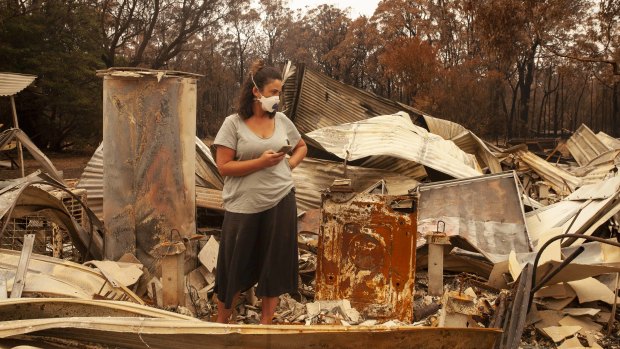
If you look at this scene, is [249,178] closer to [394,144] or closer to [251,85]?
[251,85]

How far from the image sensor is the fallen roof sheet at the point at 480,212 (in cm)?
518

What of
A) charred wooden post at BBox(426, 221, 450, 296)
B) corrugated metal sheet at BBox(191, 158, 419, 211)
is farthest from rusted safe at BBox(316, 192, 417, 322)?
corrugated metal sheet at BBox(191, 158, 419, 211)

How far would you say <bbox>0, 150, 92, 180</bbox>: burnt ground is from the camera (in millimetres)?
13084

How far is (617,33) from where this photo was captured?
25.4 meters

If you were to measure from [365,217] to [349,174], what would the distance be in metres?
3.31

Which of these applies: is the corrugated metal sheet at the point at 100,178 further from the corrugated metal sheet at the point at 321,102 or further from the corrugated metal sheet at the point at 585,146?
the corrugated metal sheet at the point at 585,146

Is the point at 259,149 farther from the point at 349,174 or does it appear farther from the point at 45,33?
the point at 45,33

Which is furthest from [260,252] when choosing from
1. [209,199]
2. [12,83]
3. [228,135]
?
[12,83]

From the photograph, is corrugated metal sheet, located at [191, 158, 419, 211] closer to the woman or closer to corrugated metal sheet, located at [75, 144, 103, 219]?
corrugated metal sheet, located at [75, 144, 103, 219]

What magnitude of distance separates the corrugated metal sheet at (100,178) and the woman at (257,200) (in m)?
2.84

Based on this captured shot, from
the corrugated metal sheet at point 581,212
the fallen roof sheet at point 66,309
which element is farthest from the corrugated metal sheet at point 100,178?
the fallen roof sheet at point 66,309

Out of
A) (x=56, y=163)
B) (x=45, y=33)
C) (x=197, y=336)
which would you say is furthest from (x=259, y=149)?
(x=45, y=33)

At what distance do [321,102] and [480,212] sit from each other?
752 cm

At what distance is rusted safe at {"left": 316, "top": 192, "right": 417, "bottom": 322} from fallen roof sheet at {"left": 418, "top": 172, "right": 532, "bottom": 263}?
1054mm
